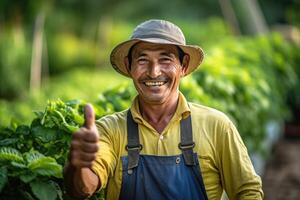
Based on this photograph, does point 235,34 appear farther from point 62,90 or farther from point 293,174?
point 293,174

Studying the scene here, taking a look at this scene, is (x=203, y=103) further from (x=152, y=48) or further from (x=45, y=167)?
(x=45, y=167)

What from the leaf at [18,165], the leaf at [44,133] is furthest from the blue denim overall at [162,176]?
the leaf at [44,133]

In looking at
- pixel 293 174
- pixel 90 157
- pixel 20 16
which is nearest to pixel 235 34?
pixel 20 16

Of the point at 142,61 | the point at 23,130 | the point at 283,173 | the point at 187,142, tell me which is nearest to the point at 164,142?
the point at 187,142

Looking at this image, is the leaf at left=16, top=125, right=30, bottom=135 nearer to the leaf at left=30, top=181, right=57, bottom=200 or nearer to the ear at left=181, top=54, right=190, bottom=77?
the leaf at left=30, top=181, right=57, bottom=200

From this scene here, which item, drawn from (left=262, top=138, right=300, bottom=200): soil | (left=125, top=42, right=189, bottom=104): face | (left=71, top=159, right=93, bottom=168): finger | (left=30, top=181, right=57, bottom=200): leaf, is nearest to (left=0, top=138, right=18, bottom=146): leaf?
(left=30, top=181, right=57, bottom=200): leaf

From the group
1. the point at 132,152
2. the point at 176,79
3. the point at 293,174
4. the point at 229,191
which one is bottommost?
the point at 293,174

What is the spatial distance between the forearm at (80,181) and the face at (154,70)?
1.68 feet

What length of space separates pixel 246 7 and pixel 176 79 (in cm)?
1265

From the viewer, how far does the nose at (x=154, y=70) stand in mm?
3363

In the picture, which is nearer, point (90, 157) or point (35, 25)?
point (90, 157)

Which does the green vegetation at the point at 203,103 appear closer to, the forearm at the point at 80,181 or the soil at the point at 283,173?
the forearm at the point at 80,181

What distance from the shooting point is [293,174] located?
8.95 meters

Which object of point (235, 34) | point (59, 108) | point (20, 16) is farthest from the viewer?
point (20, 16)
